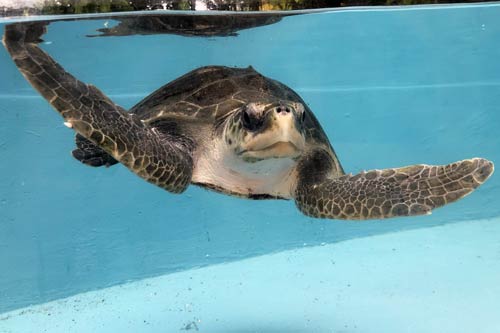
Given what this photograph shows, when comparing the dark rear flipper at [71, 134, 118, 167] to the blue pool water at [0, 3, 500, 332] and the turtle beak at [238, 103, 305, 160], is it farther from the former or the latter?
the blue pool water at [0, 3, 500, 332]

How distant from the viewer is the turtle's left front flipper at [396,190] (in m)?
3.22

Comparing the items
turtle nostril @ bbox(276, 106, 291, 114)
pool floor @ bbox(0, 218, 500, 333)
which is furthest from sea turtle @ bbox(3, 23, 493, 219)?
pool floor @ bbox(0, 218, 500, 333)

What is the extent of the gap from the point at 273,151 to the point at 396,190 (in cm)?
92

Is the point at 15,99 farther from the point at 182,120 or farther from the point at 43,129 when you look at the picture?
the point at 182,120

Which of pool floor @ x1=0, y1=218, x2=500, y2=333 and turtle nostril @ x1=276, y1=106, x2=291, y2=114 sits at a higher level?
turtle nostril @ x1=276, y1=106, x2=291, y2=114

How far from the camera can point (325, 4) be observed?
749cm

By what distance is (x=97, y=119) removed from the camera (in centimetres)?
306

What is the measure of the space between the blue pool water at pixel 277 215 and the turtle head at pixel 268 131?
9.07ft

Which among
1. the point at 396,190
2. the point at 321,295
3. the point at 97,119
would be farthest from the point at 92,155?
the point at 321,295

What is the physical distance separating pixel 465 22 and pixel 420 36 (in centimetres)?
98

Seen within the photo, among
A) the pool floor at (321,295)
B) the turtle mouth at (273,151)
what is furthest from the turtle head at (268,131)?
the pool floor at (321,295)

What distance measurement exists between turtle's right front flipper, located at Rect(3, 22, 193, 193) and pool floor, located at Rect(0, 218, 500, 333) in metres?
2.87

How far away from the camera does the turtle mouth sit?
10.7 feet

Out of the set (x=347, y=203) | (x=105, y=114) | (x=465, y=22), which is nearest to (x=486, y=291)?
(x=347, y=203)
